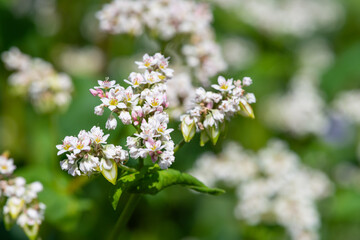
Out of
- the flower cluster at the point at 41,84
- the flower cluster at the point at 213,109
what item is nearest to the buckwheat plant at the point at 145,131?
the flower cluster at the point at 213,109

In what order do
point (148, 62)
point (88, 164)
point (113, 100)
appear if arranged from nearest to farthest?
point (88, 164) < point (113, 100) < point (148, 62)

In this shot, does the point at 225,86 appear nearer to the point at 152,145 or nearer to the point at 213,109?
the point at 213,109

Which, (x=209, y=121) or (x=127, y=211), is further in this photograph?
(x=127, y=211)

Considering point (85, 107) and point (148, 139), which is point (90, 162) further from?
point (85, 107)

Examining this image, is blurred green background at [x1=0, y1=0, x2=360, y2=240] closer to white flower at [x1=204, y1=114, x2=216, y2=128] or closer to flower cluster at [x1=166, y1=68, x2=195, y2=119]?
flower cluster at [x1=166, y1=68, x2=195, y2=119]

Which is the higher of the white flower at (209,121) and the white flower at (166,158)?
the white flower at (209,121)

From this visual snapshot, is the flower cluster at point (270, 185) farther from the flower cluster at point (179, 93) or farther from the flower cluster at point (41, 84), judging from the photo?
the flower cluster at point (41, 84)

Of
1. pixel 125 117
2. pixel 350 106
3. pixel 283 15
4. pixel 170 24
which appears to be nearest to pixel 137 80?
pixel 125 117
